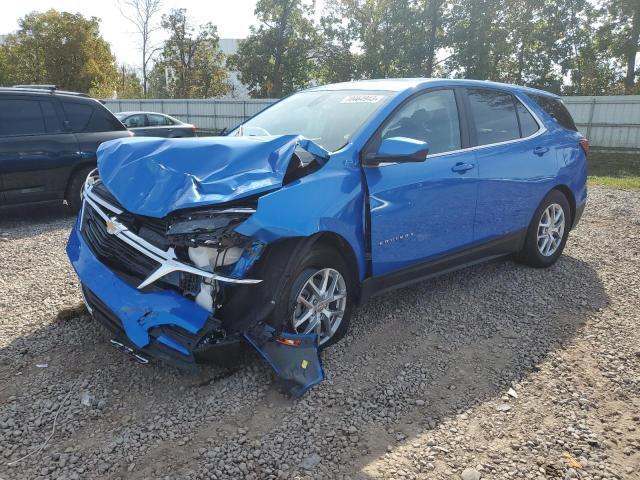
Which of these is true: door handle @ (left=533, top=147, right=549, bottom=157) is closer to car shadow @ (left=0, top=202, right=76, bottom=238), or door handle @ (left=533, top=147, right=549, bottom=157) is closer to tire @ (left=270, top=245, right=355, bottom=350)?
tire @ (left=270, top=245, right=355, bottom=350)

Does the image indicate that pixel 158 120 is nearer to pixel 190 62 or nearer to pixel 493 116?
pixel 493 116

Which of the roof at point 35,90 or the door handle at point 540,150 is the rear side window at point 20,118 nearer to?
the roof at point 35,90

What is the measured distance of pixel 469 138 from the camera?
4340 millimetres

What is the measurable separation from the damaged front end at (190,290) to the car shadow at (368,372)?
26 centimetres

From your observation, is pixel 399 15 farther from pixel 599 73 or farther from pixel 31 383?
pixel 31 383

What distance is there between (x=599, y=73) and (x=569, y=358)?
2646 cm

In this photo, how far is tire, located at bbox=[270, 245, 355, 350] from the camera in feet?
10.1

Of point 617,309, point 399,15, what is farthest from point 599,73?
point 617,309

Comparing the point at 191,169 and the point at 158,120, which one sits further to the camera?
the point at 158,120

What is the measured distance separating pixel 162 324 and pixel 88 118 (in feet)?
18.9

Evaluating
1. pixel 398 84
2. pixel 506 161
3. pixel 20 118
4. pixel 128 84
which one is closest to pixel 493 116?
pixel 506 161

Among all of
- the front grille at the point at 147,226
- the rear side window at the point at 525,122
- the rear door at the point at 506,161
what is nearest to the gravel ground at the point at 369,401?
the rear door at the point at 506,161

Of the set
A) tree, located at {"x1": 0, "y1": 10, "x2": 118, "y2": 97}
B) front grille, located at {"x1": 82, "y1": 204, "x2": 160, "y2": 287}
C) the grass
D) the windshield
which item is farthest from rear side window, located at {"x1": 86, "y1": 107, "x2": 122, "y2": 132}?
tree, located at {"x1": 0, "y1": 10, "x2": 118, "y2": 97}

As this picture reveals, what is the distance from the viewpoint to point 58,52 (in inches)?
1174
